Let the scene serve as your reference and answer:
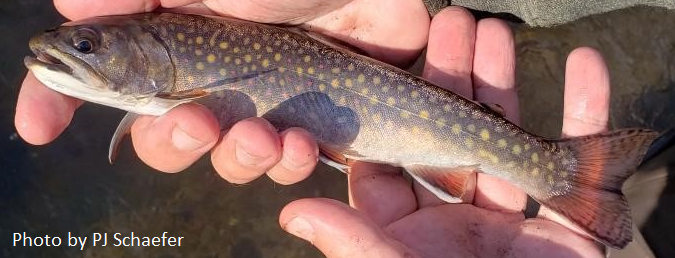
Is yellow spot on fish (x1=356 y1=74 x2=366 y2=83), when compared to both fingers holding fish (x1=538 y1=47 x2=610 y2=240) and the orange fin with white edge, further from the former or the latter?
fingers holding fish (x1=538 y1=47 x2=610 y2=240)

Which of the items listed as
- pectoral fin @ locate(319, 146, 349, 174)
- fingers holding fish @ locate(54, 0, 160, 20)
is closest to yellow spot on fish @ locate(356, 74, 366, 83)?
pectoral fin @ locate(319, 146, 349, 174)

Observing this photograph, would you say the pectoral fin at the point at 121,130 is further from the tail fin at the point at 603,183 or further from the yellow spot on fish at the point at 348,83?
the tail fin at the point at 603,183

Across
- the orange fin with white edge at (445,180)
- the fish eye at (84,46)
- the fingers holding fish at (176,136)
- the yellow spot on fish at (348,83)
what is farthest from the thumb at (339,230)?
the fish eye at (84,46)

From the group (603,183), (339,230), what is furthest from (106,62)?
(603,183)

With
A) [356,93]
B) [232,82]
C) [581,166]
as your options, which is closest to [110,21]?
[232,82]

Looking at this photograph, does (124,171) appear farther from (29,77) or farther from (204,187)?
(29,77)

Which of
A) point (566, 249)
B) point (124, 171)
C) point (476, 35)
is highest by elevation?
point (476, 35)
